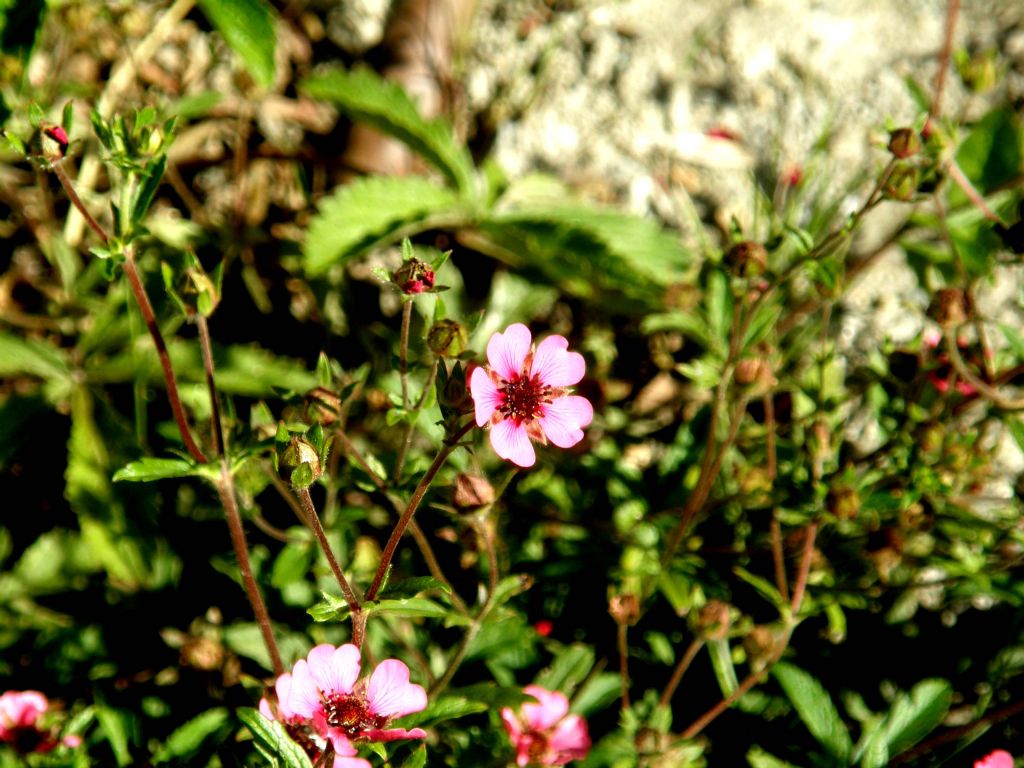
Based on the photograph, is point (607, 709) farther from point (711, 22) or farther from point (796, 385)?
point (711, 22)

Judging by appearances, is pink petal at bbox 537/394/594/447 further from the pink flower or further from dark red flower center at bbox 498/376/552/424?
the pink flower

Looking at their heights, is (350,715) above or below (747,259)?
below

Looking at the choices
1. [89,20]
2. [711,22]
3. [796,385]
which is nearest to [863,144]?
[711,22]

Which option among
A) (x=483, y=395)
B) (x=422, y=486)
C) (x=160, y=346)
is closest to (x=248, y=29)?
(x=160, y=346)

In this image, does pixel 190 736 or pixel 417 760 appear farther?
pixel 190 736

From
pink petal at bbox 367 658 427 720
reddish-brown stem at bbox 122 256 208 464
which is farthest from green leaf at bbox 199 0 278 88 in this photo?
pink petal at bbox 367 658 427 720

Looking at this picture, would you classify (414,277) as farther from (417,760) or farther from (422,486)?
(417,760)
